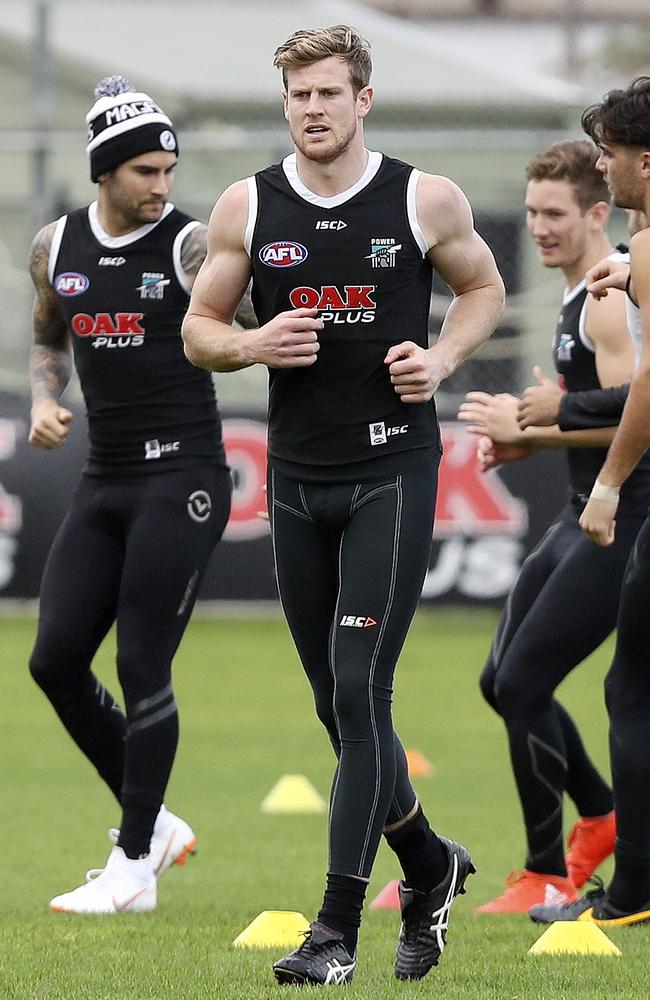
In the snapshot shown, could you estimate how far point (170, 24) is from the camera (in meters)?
25.9

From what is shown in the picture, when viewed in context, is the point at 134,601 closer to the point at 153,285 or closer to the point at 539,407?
the point at 153,285

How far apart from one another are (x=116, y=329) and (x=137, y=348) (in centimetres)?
10

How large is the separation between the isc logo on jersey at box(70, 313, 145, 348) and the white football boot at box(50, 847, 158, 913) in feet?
5.72

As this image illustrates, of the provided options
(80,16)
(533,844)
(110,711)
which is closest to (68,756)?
(110,711)

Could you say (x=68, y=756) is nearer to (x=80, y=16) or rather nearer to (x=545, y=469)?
(x=545, y=469)

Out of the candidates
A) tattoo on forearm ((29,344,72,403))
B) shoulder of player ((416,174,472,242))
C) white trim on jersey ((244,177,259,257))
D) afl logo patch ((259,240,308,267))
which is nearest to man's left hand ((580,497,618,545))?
shoulder of player ((416,174,472,242))

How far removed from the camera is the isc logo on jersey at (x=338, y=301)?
5.11 m

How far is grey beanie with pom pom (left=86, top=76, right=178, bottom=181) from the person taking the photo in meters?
6.48

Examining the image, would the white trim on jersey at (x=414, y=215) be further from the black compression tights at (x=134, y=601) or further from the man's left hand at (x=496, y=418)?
the black compression tights at (x=134, y=601)

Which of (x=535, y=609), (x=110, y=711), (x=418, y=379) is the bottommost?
(x=110, y=711)

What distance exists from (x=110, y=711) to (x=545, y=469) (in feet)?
27.1

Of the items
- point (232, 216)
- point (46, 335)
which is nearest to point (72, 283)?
point (46, 335)

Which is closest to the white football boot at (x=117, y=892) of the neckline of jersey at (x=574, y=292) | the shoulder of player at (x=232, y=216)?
the shoulder of player at (x=232, y=216)

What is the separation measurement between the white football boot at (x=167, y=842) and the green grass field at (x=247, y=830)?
15 cm
